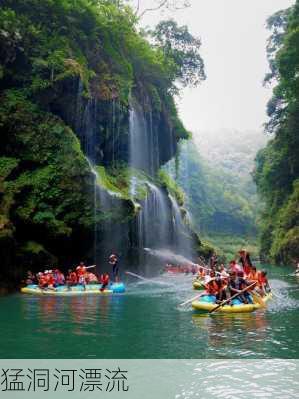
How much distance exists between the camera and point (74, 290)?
1994 centimetres

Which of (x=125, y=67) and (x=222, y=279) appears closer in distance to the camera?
(x=222, y=279)

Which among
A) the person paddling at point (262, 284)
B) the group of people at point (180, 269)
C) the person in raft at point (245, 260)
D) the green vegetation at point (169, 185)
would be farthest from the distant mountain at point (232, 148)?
the person in raft at point (245, 260)

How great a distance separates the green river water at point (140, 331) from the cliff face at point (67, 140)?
590cm

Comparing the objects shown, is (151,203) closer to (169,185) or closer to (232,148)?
(169,185)

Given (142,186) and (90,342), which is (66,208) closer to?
(142,186)

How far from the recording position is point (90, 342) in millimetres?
9562

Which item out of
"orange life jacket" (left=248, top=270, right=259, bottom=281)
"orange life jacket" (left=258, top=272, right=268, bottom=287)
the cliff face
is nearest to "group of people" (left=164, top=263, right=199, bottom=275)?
the cliff face

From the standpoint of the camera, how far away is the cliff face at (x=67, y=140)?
2214cm

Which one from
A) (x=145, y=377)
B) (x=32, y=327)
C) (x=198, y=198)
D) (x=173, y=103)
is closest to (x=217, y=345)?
(x=145, y=377)

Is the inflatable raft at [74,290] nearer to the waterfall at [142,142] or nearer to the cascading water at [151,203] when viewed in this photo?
the cascading water at [151,203]

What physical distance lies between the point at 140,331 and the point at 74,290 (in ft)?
31.3

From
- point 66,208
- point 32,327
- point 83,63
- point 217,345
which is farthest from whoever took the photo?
point 83,63

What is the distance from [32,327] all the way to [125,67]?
22820 millimetres

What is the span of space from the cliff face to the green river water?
590 centimetres
